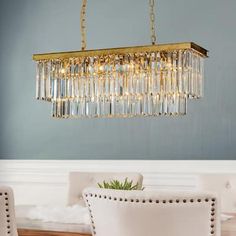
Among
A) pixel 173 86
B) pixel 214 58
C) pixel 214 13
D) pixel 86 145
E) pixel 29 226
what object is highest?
pixel 214 13

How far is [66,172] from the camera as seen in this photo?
446cm

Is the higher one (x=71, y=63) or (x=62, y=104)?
(x=71, y=63)

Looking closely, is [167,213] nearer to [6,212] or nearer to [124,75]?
[6,212]

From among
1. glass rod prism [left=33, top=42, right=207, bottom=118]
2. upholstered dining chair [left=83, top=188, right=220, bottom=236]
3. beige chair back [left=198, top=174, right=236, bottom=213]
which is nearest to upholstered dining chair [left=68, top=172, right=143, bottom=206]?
glass rod prism [left=33, top=42, right=207, bottom=118]

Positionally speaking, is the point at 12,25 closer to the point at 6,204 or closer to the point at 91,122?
the point at 91,122

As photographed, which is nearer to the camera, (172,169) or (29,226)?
(29,226)

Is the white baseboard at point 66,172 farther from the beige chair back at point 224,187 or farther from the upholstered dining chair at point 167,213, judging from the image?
the upholstered dining chair at point 167,213

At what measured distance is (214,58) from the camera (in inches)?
160

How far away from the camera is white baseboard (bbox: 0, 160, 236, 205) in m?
4.07

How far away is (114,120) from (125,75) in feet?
3.48

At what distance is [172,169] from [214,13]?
1068 mm

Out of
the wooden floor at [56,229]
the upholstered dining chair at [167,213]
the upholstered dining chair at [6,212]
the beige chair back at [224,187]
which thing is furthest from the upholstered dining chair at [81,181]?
the upholstered dining chair at [167,213]

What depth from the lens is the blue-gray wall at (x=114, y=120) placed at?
4.03 meters

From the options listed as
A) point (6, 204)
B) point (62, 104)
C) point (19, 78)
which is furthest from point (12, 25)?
point (6, 204)
